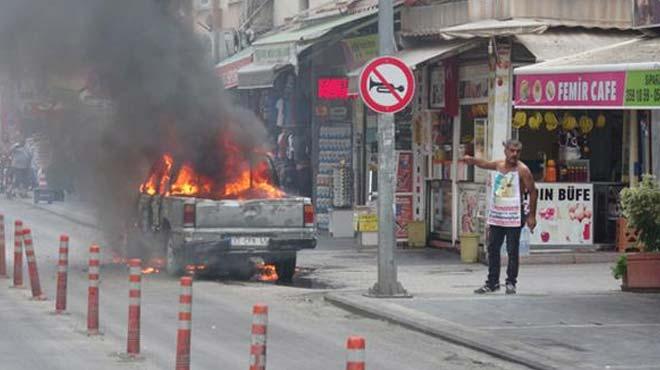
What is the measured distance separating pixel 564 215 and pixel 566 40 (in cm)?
273

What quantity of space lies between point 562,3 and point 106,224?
27.1 feet

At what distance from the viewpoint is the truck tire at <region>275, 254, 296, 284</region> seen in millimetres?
19031

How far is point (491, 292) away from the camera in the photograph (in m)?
16.6

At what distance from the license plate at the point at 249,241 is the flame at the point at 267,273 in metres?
0.87

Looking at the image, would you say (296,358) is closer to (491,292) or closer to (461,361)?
(461,361)

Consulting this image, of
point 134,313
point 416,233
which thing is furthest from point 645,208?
point 416,233

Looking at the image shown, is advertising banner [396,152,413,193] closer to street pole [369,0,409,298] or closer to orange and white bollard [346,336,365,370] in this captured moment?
street pole [369,0,409,298]

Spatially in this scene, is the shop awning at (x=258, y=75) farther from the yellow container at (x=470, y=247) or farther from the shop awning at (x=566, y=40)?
the shop awning at (x=566, y=40)

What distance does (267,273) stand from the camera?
1981 centimetres

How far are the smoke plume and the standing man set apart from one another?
16.0 feet

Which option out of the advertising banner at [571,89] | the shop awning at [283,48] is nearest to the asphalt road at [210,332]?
the advertising banner at [571,89]

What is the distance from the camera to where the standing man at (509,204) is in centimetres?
1627

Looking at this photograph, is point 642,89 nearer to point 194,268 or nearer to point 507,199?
point 507,199

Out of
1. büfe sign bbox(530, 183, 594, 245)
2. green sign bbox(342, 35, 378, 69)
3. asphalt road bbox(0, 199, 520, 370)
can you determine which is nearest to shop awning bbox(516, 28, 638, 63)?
büfe sign bbox(530, 183, 594, 245)
